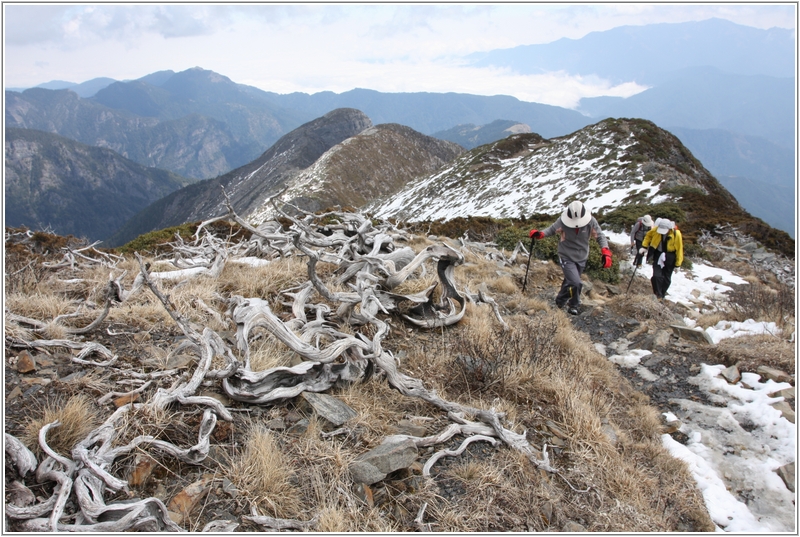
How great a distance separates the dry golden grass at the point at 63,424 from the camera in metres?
2.40

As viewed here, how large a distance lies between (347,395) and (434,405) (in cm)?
78

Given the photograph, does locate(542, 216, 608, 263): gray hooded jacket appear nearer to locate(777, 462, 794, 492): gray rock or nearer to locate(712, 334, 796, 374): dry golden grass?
locate(712, 334, 796, 374): dry golden grass

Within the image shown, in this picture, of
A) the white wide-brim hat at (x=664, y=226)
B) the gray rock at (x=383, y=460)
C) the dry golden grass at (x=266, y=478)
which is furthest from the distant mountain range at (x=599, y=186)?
the dry golden grass at (x=266, y=478)

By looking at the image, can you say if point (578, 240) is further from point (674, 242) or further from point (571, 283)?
point (674, 242)

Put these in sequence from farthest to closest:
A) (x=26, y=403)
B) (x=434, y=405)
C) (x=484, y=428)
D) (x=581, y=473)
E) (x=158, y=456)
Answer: (x=434, y=405) → (x=484, y=428) → (x=581, y=473) → (x=26, y=403) → (x=158, y=456)

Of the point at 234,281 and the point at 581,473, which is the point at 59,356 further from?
the point at 581,473

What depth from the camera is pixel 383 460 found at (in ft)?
8.98

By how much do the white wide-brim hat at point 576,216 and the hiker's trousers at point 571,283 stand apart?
2.41 ft

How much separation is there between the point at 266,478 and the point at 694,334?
7.11m

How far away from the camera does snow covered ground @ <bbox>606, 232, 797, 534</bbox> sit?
3359mm

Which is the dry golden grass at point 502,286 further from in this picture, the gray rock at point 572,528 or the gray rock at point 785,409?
the gray rock at point 572,528

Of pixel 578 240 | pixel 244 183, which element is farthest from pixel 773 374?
pixel 244 183

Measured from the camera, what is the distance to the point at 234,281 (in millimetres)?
5871

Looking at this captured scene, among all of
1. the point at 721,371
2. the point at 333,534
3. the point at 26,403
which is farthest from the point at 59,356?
the point at 721,371
